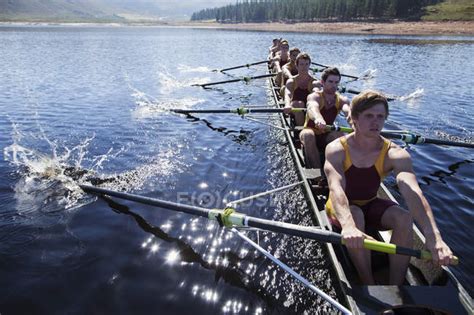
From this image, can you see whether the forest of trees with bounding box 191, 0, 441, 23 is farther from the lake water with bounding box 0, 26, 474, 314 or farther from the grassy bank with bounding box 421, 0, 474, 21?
the lake water with bounding box 0, 26, 474, 314

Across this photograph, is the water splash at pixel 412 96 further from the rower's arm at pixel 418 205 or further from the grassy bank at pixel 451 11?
the grassy bank at pixel 451 11

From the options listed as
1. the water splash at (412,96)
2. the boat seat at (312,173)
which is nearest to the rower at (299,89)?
the boat seat at (312,173)

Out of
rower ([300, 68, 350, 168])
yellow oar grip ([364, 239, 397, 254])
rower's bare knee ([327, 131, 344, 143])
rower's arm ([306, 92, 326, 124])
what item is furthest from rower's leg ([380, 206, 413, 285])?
rower's bare knee ([327, 131, 344, 143])

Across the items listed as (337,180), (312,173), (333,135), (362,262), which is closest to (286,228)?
(337,180)

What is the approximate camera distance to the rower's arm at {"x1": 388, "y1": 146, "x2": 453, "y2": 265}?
13.2 feet

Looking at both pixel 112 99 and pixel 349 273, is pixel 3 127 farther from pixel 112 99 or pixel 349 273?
pixel 349 273

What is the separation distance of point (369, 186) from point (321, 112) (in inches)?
165

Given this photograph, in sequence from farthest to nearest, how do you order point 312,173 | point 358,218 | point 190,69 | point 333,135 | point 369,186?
point 190,69
point 333,135
point 312,173
point 369,186
point 358,218

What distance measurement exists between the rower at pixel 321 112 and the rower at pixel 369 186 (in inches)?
109

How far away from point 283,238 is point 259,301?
5.69 feet

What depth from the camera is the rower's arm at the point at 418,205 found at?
4023 mm

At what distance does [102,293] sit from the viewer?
5.56m

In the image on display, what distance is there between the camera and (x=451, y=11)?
103 m

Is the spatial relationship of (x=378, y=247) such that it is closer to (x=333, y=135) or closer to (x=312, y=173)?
(x=312, y=173)
